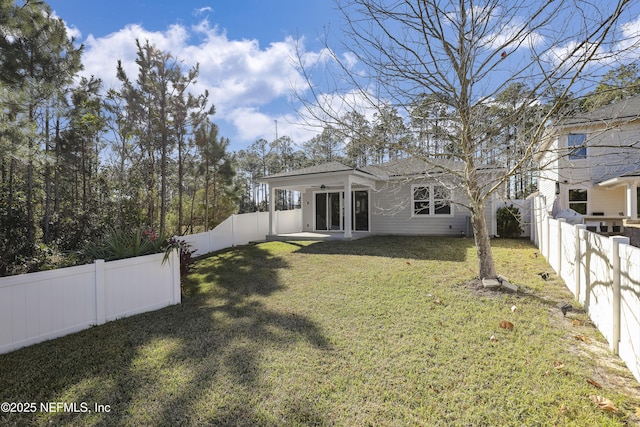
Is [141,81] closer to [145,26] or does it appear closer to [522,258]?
[145,26]

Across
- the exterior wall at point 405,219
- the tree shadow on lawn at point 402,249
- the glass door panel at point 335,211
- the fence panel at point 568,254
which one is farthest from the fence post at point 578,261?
the glass door panel at point 335,211

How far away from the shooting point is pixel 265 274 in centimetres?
699

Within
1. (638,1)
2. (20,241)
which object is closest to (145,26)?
(20,241)

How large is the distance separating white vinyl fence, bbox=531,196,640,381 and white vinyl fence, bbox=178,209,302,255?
31.8 feet

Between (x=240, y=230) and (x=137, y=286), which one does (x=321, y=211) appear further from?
(x=137, y=286)

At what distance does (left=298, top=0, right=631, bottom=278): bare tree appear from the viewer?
427cm

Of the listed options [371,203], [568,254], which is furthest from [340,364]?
[371,203]

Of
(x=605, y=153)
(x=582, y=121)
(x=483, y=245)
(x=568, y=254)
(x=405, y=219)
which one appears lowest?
(x=568, y=254)

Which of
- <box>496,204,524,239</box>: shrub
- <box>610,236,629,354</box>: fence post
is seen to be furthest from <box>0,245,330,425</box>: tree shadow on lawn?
<box>496,204,524,239</box>: shrub

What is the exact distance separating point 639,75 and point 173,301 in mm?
7895

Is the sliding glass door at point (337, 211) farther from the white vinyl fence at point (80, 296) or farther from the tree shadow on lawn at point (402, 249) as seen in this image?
the white vinyl fence at point (80, 296)

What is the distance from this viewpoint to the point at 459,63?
4.88 m

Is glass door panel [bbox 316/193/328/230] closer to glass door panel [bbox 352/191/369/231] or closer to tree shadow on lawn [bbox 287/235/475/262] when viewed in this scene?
glass door panel [bbox 352/191/369/231]

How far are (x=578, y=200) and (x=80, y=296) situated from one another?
1671 cm
